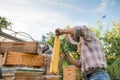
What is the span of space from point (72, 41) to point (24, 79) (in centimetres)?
95

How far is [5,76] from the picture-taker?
4328 mm

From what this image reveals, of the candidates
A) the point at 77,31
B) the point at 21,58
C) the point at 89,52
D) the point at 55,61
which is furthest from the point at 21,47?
the point at 89,52

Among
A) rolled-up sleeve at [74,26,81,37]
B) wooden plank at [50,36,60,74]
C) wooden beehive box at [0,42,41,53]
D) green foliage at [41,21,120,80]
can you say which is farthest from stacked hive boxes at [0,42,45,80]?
green foliage at [41,21,120,80]

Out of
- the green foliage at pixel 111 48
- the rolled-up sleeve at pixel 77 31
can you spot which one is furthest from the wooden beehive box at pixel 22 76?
the green foliage at pixel 111 48

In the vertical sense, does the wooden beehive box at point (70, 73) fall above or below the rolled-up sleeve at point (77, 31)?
below

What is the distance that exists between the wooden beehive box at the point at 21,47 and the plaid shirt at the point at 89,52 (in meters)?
0.80

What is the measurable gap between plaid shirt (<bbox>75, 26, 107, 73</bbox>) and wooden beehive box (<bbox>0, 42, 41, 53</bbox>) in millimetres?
801

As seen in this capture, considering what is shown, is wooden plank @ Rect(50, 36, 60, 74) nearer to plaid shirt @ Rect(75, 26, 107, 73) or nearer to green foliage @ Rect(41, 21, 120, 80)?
plaid shirt @ Rect(75, 26, 107, 73)

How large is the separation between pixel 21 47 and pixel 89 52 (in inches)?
47.9

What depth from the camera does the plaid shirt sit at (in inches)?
152

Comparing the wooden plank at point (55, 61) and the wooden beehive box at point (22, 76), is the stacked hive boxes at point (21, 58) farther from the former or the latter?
the wooden plank at point (55, 61)

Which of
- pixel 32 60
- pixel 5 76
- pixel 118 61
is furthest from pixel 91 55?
pixel 118 61

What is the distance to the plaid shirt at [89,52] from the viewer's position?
12.7 ft

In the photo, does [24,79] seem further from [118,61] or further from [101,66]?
[118,61]
